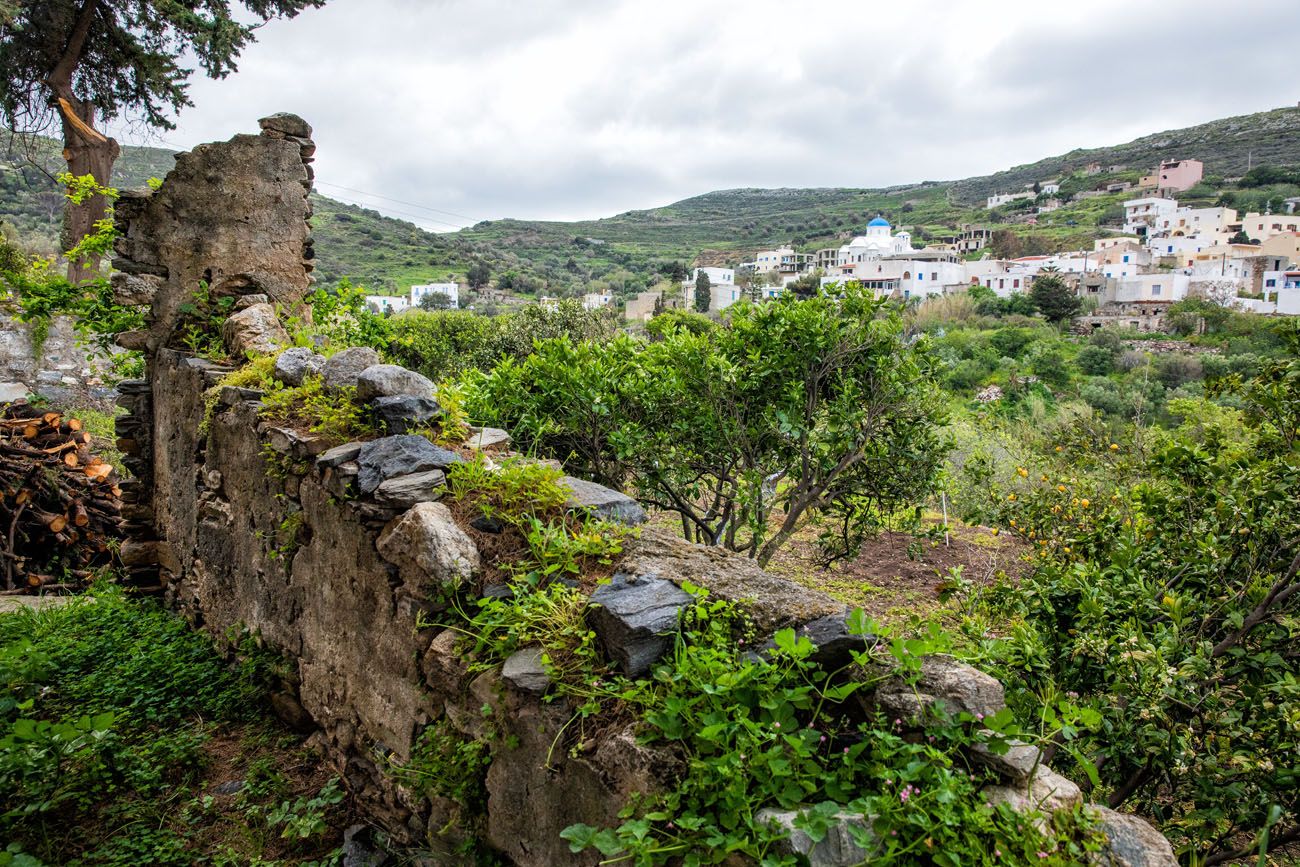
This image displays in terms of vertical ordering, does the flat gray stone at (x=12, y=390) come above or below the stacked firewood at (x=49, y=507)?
above

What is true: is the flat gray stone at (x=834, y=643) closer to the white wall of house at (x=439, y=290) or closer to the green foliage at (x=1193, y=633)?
the green foliage at (x=1193, y=633)

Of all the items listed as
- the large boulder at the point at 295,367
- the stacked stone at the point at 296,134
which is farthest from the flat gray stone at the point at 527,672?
the stacked stone at the point at 296,134

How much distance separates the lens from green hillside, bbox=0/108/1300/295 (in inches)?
2064

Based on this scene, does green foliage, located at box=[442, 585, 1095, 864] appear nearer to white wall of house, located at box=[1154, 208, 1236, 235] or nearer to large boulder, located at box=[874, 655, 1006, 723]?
large boulder, located at box=[874, 655, 1006, 723]

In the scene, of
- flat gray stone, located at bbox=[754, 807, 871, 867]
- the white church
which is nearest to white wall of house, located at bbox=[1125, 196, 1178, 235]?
the white church

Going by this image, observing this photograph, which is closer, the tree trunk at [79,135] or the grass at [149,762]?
the grass at [149,762]

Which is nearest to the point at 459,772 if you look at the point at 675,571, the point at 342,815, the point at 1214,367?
the point at 675,571

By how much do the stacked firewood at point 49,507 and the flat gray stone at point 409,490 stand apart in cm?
656

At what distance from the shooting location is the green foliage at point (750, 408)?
16.9 ft

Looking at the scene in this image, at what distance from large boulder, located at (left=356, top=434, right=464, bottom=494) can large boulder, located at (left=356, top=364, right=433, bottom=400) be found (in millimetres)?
435

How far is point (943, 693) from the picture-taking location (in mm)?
1920

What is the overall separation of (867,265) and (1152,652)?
6958 centimetres

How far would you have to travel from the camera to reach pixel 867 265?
6756 cm

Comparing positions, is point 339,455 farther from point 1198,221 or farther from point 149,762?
point 1198,221
